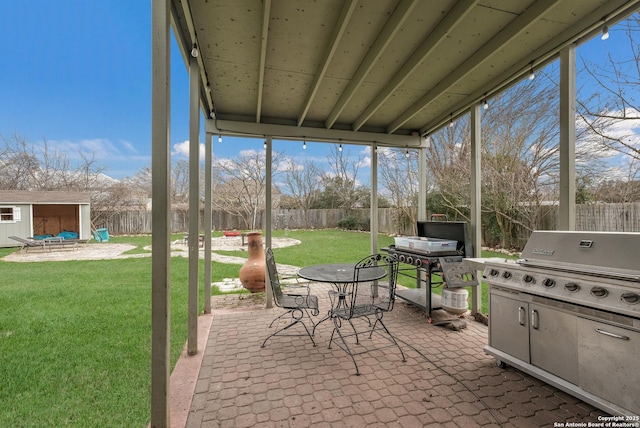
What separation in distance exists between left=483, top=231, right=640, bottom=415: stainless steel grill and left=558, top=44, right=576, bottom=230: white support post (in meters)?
0.36

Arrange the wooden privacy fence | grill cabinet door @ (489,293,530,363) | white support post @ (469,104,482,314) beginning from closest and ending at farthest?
grill cabinet door @ (489,293,530,363), white support post @ (469,104,482,314), the wooden privacy fence

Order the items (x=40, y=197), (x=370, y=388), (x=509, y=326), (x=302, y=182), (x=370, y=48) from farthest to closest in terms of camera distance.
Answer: (x=302, y=182) < (x=40, y=197) < (x=370, y=48) < (x=509, y=326) < (x=370, y=388)

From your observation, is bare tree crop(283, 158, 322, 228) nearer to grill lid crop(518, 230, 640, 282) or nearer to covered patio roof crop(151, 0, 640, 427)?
Answer: covered patio roof crop(151, 0, 640, 427)

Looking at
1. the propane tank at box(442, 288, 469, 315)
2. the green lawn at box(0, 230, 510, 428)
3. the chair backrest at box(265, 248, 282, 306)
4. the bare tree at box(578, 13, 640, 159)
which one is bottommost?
the green lawn at box(0, 230, 510, 428)

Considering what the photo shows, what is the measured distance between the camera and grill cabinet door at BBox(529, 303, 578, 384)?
180cm

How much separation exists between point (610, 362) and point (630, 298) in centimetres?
39

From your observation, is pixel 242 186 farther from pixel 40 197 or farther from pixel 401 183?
pixel 401 183

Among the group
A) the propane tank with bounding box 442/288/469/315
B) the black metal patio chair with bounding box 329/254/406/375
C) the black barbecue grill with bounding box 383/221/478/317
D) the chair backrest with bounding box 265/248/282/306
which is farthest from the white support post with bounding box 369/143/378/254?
the chair backrest with bounding box 265/248/282/306

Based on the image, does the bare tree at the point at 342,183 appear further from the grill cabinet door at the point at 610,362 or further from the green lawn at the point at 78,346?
the grill cabinet door at the point at 610,362

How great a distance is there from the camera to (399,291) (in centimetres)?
A: 408

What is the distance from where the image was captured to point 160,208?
150 cm

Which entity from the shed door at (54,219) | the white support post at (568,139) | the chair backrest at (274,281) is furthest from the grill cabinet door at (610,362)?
the shed door at (54,219)

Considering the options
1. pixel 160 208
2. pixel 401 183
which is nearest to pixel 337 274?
pixel 160 208

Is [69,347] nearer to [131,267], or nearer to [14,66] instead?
[131,267]
